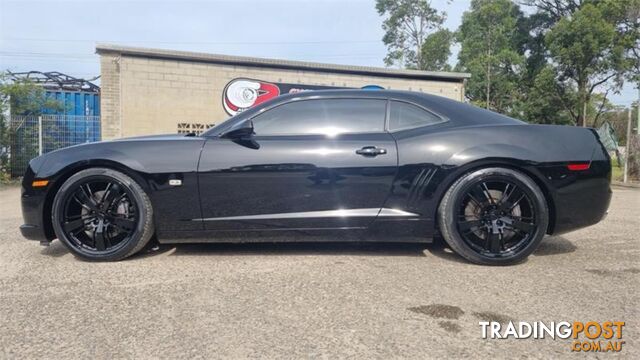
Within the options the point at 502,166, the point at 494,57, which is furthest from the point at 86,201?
the point at 494,57

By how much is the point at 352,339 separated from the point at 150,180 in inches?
80.1

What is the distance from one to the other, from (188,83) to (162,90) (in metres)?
0.71

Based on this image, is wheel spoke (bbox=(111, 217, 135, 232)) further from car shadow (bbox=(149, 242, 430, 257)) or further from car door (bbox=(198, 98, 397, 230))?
car door (bbox=(198, 98, 397, 230))

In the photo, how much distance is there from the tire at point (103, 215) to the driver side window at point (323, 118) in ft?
3.46

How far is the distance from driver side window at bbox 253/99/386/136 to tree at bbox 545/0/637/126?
2122 cm

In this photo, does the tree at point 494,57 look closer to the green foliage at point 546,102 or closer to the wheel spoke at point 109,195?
the green foliage at point 546,102

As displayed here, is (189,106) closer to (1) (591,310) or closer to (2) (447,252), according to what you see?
(2) (447,252)

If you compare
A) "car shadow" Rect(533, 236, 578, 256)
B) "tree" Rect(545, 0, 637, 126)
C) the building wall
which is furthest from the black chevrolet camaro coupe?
"tree" Rect(545, 0, 637, 126)

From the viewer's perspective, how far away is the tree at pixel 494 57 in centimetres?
2709

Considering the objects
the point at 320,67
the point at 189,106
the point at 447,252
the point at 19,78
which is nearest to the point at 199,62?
the point at 189,106

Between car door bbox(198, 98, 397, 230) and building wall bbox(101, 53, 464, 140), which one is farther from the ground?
building wall bbox(101, 53, 464, 140)

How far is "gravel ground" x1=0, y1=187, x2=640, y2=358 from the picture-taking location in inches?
80.7

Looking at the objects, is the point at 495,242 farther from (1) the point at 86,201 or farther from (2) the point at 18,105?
(2) the point at 18,105

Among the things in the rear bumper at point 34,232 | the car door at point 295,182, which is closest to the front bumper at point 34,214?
the rear bumper at point 34,232
